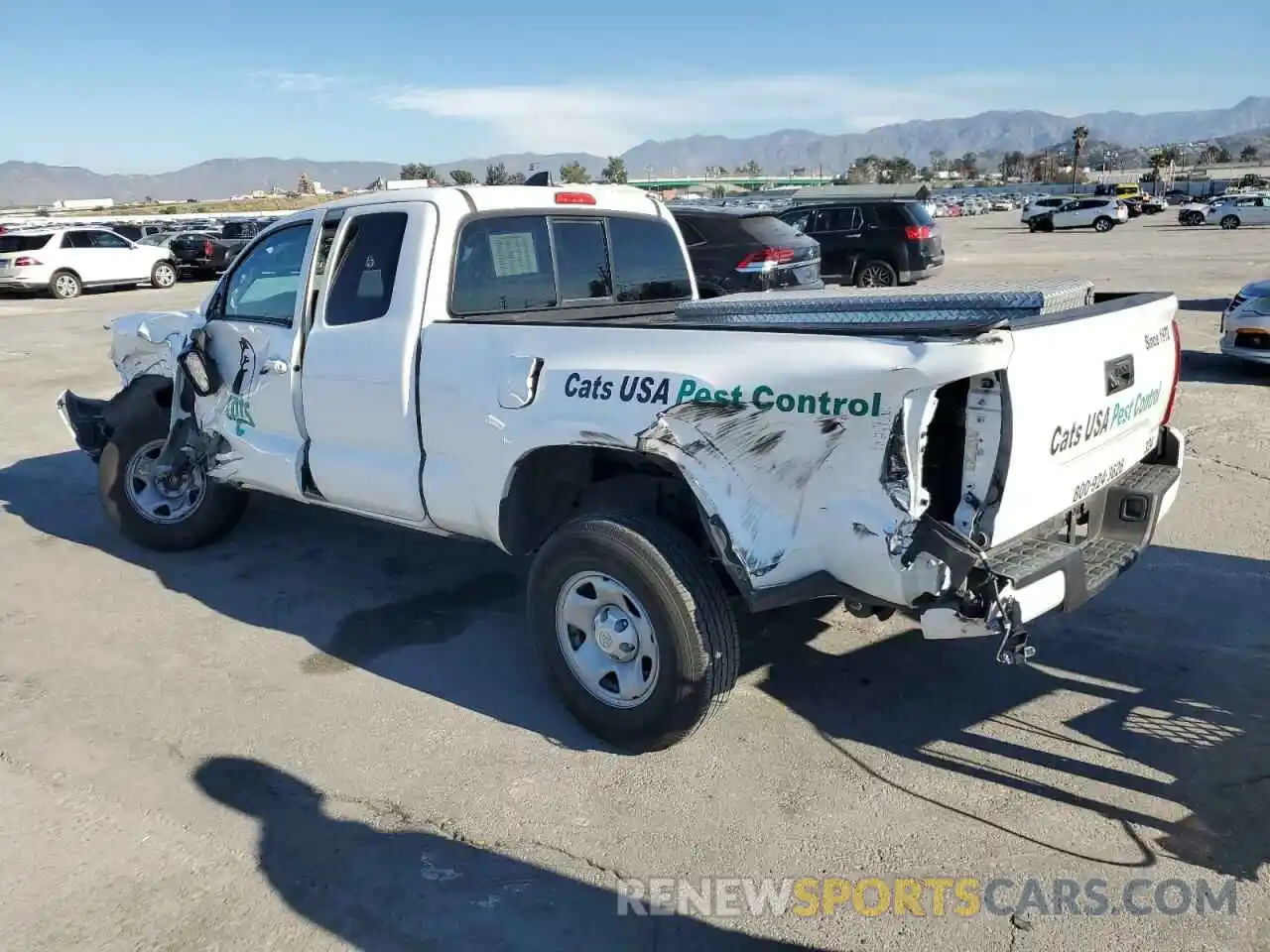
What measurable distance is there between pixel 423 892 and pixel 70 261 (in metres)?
25.1

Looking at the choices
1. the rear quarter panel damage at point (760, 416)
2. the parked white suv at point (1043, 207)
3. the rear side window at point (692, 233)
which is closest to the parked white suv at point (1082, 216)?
the parked white suv at point (1043, 207)

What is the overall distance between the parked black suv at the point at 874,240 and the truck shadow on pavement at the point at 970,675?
13.9m

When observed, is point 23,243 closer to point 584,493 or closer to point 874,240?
point 874,240

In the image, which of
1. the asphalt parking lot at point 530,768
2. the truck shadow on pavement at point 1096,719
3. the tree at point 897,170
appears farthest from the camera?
the tree at point 897,170

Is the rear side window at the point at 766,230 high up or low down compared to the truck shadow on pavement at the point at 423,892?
up

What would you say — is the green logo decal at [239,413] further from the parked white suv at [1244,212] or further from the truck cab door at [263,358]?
the parked white suv at [1244,212]

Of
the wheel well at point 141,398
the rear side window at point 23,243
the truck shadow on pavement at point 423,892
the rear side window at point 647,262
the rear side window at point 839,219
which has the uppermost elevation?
the rear side window at point 23,243

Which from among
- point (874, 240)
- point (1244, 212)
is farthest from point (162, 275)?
point (1244, 212)

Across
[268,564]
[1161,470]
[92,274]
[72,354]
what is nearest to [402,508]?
[268,564]

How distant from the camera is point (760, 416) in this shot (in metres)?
3.34

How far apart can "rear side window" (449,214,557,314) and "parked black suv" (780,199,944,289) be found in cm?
1447

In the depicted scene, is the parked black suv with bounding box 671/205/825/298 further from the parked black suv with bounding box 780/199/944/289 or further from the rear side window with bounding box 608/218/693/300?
the rear side window with bounding box 608/218/693/300

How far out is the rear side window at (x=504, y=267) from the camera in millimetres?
4566

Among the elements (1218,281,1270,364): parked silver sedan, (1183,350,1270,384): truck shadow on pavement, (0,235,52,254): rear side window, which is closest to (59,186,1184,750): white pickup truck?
(1218,281,1270,364): parked silver sedan
